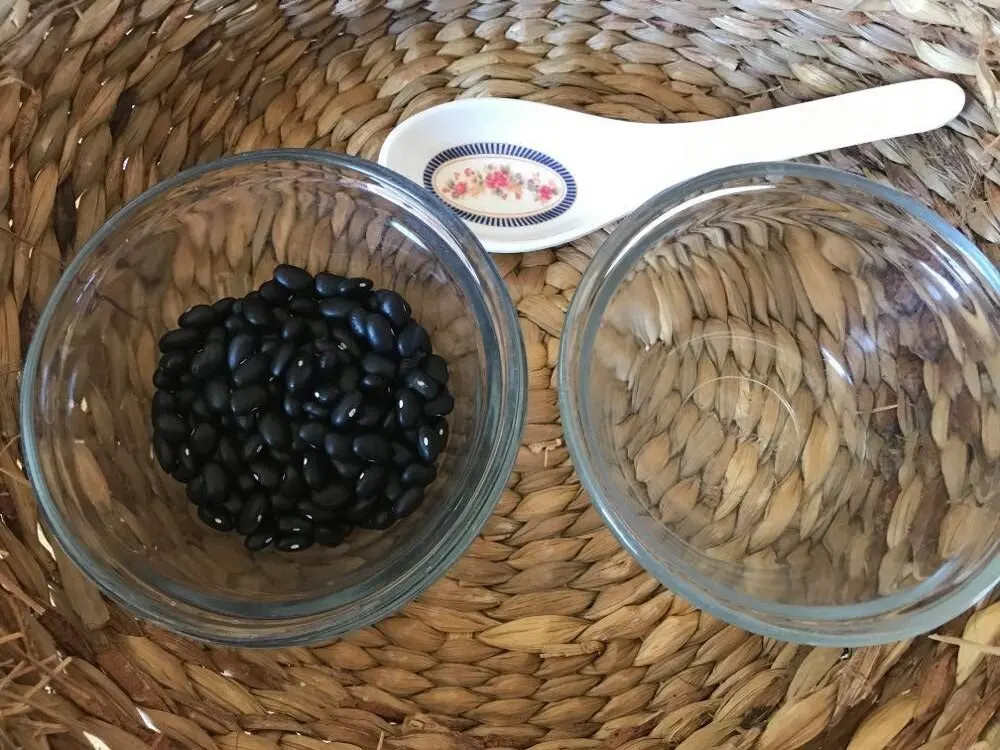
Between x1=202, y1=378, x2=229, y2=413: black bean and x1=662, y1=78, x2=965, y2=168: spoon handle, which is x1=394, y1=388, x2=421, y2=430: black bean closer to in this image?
x1=202, y1=378, x2=229, y2=413: black bean

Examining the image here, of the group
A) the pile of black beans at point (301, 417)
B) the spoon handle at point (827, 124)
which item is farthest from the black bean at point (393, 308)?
the spoon handle at point (827, 124)

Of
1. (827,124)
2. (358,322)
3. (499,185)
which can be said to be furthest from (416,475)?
(827,124)

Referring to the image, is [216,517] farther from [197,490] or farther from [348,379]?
[348,379]

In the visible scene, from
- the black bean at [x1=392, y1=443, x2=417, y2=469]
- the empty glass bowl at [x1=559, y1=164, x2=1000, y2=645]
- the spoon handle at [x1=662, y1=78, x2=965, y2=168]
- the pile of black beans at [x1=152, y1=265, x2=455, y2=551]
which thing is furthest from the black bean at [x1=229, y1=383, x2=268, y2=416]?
the spoon handle at [x1=662, y1=78, x2=965, y2=168]

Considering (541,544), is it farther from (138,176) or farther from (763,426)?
(138,176)

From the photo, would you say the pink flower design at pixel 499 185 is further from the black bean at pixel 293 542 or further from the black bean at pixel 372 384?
the black bean at pixel 293 542
